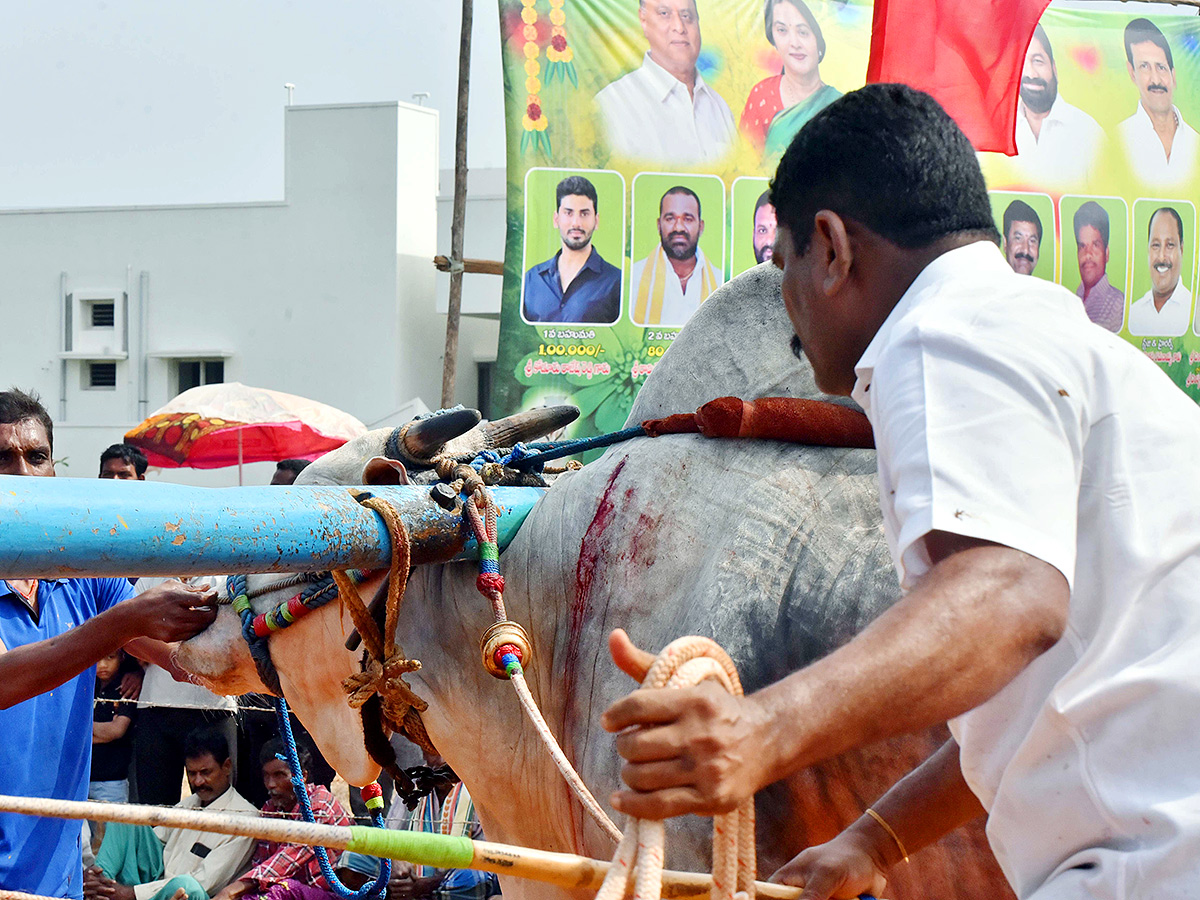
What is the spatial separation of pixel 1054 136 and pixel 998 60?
2.74 meters

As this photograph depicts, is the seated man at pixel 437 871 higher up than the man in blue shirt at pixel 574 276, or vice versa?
the man in blue shirt at pixel 574 276

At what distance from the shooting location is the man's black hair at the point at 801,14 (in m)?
8.09

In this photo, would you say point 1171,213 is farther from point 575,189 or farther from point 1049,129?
point 575,189

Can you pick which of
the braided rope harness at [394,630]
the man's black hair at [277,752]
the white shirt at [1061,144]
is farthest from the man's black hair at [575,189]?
the braided rope harness at [394,630]

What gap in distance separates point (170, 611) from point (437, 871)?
2.88 m

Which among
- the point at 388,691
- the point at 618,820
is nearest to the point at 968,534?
the point at 618,820

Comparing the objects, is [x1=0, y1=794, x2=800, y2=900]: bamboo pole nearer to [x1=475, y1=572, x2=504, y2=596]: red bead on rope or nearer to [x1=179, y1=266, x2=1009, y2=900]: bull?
[x1=179, y1=266, x2=1009, y2=900]: bull

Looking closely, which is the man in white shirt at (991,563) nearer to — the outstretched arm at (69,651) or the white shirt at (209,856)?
the outstretched arm at (69,651)

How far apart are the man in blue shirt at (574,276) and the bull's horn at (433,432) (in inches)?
203

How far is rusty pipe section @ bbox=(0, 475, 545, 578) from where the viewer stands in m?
1.90

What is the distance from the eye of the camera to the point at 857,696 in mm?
1009

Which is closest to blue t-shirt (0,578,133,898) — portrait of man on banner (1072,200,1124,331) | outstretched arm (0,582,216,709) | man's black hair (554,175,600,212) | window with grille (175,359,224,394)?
outstretched arm (0,582,216,709)

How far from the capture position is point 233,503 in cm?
214

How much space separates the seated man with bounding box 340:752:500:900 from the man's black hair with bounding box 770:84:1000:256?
4.16 meters
